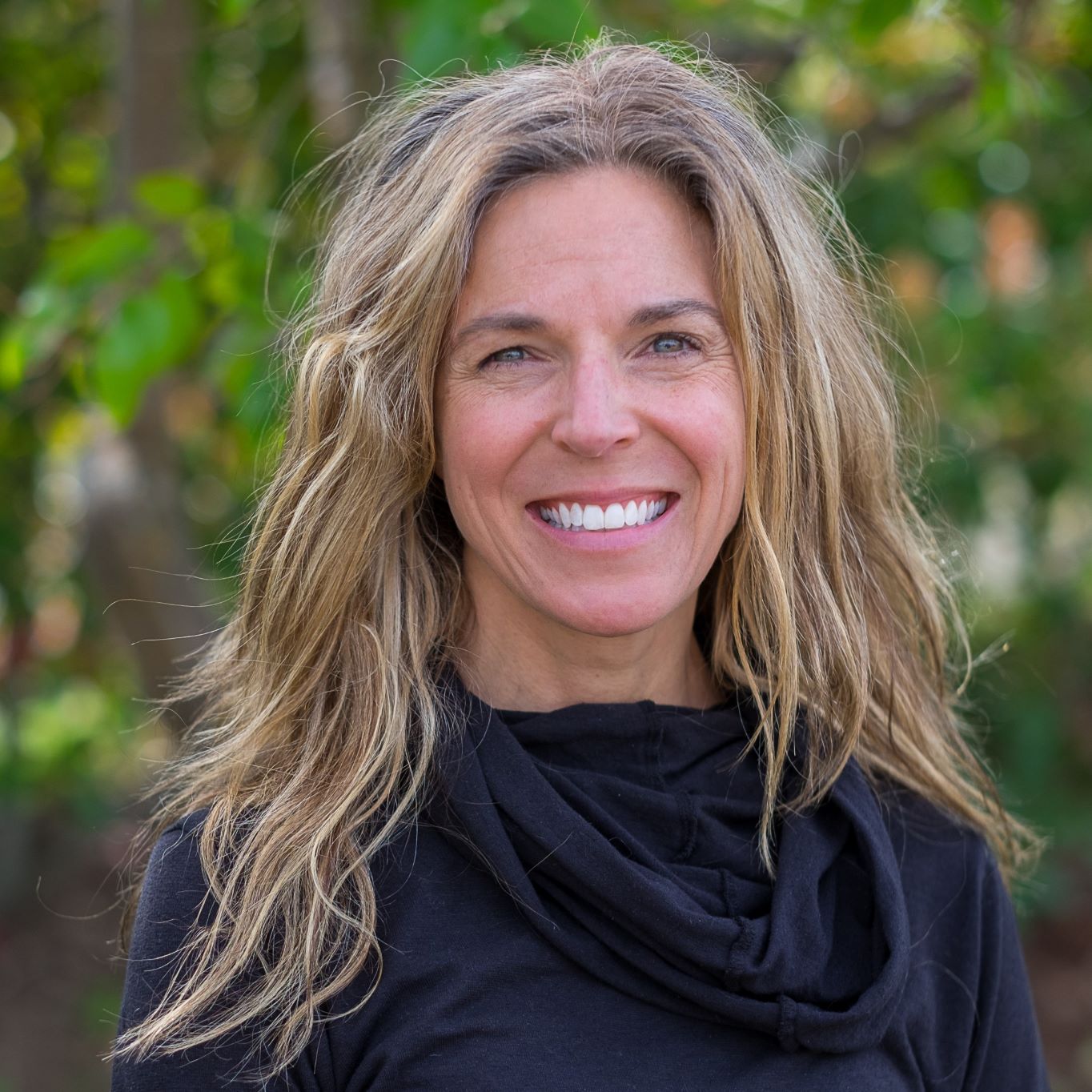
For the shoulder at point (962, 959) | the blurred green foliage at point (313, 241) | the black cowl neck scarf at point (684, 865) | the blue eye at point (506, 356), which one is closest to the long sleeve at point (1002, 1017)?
the shoulder at point (962, 959)

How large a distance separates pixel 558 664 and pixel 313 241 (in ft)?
4.11

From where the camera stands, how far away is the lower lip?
1664 millimetres

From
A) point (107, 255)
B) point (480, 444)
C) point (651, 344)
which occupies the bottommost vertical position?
point (480, 444)

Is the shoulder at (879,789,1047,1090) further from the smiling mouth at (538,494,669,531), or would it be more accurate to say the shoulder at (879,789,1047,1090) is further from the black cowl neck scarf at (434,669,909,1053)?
the smiling mouth at (538,494,669,531)

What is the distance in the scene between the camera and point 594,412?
159cm

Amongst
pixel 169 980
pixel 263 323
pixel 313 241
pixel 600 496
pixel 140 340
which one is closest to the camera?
pixel 169 980

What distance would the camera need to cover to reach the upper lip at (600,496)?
1.64 m

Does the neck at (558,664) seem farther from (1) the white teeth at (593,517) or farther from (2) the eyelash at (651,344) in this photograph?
(2) the eyelash at (651,344)

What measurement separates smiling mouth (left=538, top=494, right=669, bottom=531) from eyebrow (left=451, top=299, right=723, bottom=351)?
22cm

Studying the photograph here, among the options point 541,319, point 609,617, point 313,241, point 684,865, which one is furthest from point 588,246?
point 313,241

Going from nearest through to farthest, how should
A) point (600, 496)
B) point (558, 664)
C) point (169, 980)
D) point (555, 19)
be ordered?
point (169, 980) → point (600, 496) → point (558, 664) → point (555, 19)

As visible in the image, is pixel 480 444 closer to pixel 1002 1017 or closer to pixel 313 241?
pixel 1002 1017

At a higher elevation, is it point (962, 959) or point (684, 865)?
point (684, 865)

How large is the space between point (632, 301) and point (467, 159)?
283 millimetres
